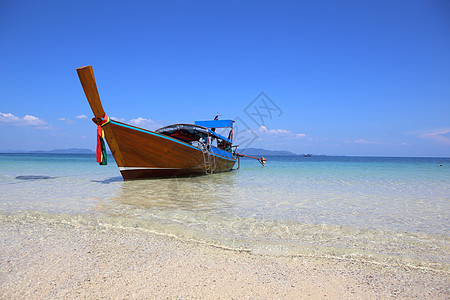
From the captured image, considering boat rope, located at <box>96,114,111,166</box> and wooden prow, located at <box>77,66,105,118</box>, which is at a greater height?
wooden prow, located at <box>77,66,105,118</box>

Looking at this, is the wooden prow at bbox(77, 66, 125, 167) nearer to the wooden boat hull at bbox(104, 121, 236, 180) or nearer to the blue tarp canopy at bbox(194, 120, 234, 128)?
the wooden boat hull at bbox(104, 121, 236, 180)

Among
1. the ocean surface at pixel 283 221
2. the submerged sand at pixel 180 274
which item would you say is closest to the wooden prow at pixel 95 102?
the ocean surface at pixel 283 221

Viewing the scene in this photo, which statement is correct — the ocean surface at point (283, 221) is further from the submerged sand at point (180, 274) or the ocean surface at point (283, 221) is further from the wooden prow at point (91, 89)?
the wooden prow at point (91, 89)

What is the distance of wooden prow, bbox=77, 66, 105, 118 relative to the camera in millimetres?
7620

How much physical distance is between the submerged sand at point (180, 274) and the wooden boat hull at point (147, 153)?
23.5 feet

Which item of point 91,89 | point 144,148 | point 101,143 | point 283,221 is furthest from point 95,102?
point 283,221

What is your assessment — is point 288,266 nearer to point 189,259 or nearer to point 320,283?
point 320,283

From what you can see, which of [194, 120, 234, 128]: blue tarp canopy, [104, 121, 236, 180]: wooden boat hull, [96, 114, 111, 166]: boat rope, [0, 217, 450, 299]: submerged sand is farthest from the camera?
[194, 120, 234, 128]: blue tarp canopy

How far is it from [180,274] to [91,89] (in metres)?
7.87

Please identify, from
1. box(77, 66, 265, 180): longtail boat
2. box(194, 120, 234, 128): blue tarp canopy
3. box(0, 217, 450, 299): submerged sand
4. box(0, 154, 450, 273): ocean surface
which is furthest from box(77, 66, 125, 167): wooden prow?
box(194, 120, 234, 128): blue tarp canopy

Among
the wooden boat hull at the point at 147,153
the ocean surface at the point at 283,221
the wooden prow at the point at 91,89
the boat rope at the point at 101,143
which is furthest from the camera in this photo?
the wooden boat hull at the point at 147,153

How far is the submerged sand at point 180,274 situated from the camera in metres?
2.03

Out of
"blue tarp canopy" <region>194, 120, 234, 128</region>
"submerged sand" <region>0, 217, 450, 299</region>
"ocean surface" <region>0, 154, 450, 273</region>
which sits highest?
"blue tarp canopy" <region>194, 120, 234, 128</region>

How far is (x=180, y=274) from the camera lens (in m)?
2.33
